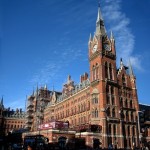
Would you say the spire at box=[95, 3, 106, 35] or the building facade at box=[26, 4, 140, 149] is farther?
the spire at box=[95, 3, 106, 35]

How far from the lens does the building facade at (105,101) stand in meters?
66.6

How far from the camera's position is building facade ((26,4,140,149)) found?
219 feet

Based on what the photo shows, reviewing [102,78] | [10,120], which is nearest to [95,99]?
[102,78]

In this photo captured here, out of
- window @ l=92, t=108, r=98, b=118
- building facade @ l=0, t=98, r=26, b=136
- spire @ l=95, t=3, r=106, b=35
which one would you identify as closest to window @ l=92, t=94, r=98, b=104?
window @ l=92, t=108, r=98, b=118

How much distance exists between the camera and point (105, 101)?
6881cm

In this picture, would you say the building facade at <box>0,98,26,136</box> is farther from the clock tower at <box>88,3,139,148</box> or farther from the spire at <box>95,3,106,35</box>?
the spire at <box>95,3,106,35</box>

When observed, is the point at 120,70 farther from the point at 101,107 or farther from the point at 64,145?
the point at 64,145

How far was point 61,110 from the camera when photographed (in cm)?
10038

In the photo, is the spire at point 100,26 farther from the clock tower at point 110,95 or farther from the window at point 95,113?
the window at point 95,113

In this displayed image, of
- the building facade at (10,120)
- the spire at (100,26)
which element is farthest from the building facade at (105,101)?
the building facade at (10,120)

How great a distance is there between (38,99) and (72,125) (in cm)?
4142

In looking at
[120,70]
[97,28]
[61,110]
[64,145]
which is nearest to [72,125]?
[61,110]

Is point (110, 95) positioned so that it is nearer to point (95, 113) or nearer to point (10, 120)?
point (95, 113)

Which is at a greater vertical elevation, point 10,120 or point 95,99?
point 95,99
